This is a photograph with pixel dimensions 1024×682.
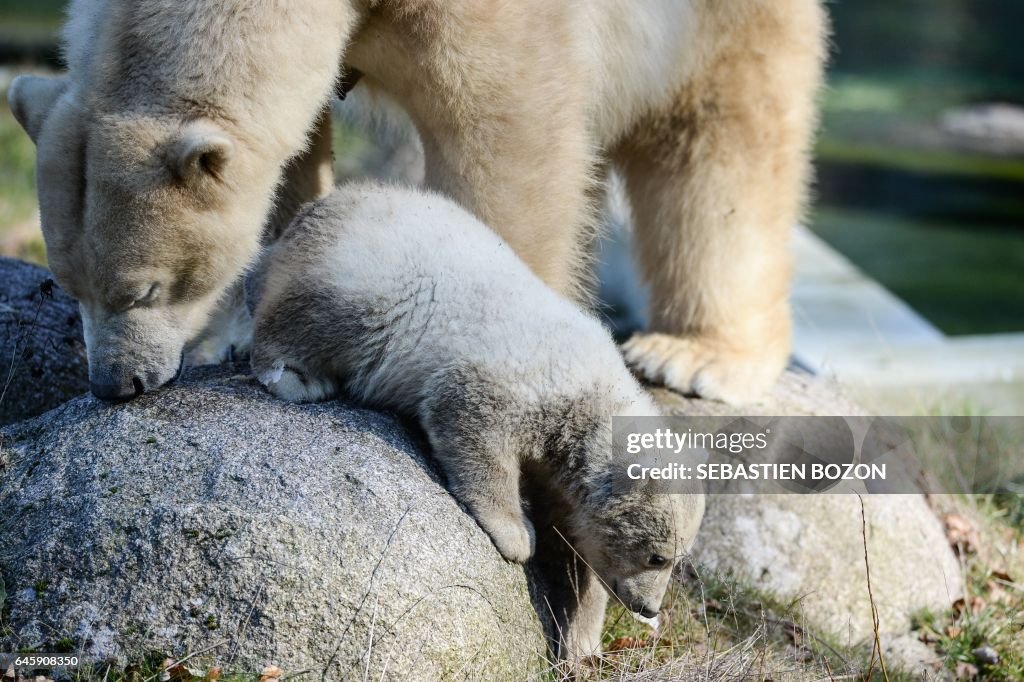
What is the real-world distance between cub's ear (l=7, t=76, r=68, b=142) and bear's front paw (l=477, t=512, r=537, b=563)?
1.66 meters

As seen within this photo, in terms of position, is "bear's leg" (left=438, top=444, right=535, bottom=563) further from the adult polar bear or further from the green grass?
the green grass

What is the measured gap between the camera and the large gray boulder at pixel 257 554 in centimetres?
268

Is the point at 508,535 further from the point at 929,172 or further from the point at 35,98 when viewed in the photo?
the point at 929,172

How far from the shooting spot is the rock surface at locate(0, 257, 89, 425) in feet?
12.1

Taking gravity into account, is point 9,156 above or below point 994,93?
below

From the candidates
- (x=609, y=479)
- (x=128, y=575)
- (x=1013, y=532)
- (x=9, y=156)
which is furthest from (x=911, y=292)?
(x=128, y=575)

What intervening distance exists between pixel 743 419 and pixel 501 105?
1.57 metres

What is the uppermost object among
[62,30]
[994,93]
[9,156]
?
[62,30]

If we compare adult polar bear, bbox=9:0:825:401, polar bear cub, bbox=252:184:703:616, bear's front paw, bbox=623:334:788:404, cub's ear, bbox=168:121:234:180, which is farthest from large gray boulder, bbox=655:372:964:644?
cub's ear, bbox=168:121:234:180

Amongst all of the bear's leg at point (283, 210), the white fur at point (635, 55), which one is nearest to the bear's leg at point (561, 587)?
the bear's leg at point (283, 210)

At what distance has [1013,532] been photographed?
191 inches

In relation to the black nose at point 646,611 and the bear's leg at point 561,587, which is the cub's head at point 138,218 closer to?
the bear's leg at point 561,587

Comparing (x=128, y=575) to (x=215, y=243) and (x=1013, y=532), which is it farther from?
(x=1013, y=532)

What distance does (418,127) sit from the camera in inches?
140
